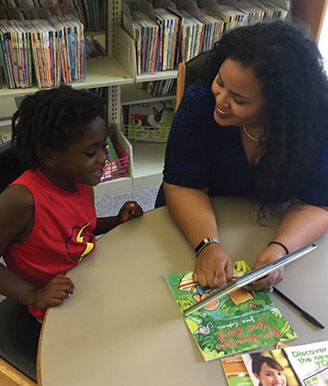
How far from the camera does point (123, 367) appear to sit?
0.74m

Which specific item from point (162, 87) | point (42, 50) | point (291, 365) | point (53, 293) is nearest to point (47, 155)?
point (53, 293)

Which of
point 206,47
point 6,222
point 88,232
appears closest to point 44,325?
point 6,222

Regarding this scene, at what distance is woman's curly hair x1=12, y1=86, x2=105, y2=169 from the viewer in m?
0.95

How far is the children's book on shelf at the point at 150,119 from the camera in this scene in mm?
2359

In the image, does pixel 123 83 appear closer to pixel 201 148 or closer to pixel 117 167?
pixel 117 167

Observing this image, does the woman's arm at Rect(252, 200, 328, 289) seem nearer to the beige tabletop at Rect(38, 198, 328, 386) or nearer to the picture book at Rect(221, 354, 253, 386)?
the beige tabletop at Rect(38, 198, 328, 386)

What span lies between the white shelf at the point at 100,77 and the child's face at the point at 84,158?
97 cm

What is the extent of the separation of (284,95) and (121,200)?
139cm

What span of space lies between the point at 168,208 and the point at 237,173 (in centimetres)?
21

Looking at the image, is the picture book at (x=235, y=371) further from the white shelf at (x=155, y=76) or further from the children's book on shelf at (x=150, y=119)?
the children's book on shelf at (x=150, y=119)

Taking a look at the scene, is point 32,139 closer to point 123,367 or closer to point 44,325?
point 44,325

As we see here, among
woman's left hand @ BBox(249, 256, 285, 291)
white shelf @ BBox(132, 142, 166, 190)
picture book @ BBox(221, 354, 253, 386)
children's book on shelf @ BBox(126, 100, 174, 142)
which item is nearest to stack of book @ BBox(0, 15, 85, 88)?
children's book on shelf @ BBox(126, 100, 174, 142)

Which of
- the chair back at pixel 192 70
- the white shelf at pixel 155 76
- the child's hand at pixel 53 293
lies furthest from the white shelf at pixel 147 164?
the child's hand at pixel 53 293

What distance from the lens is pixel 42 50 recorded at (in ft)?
5.91
